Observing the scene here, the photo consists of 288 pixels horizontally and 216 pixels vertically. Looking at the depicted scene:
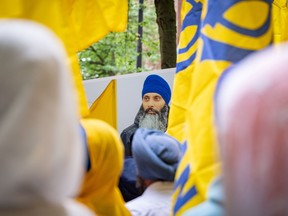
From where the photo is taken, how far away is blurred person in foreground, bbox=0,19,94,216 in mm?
1548

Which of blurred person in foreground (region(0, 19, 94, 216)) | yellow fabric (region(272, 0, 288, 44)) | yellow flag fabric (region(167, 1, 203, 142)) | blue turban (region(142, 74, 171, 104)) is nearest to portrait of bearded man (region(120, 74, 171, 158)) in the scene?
blue turban (region(142, 74, 171, 104))

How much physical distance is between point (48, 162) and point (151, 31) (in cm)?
1365

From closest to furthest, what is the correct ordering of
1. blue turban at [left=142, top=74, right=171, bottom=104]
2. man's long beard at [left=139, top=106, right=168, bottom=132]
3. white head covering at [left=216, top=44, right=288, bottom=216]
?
white head covering at [left=216, top=44, right=288, bottom=216], man's long beard at [left=139, top=106, right=168, bottom=132], blue turban at [left=142, top=74, right=171, bottom=104]

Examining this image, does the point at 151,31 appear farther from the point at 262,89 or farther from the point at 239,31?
the point at 262,89

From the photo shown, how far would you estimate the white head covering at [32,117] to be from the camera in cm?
155

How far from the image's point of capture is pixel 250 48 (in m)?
2.60

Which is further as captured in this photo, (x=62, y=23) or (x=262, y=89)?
(x=62, y=23)

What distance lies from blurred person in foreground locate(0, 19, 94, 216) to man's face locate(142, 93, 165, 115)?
429 cm

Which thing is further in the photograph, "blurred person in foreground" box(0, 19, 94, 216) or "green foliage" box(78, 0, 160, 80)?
"green foliage" box(78, 0, 160, 80)

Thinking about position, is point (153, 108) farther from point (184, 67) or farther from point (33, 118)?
point (33, 118)

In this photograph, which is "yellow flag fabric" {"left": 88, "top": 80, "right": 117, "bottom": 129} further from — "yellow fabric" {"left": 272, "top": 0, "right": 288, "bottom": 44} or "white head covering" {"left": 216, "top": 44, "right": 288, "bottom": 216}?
"white head covering" {"left": 216, "top": 44, "right": 288, "bottom": 216}

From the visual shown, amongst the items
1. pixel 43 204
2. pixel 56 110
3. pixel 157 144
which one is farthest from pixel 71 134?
pixel 157 144

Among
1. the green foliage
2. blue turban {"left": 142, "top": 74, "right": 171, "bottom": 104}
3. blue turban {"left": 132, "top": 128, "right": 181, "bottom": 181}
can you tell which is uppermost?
blue turban {"left": 132, "top": 128, "right": 181, "bottom": 181}

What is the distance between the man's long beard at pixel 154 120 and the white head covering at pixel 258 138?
432 cm
